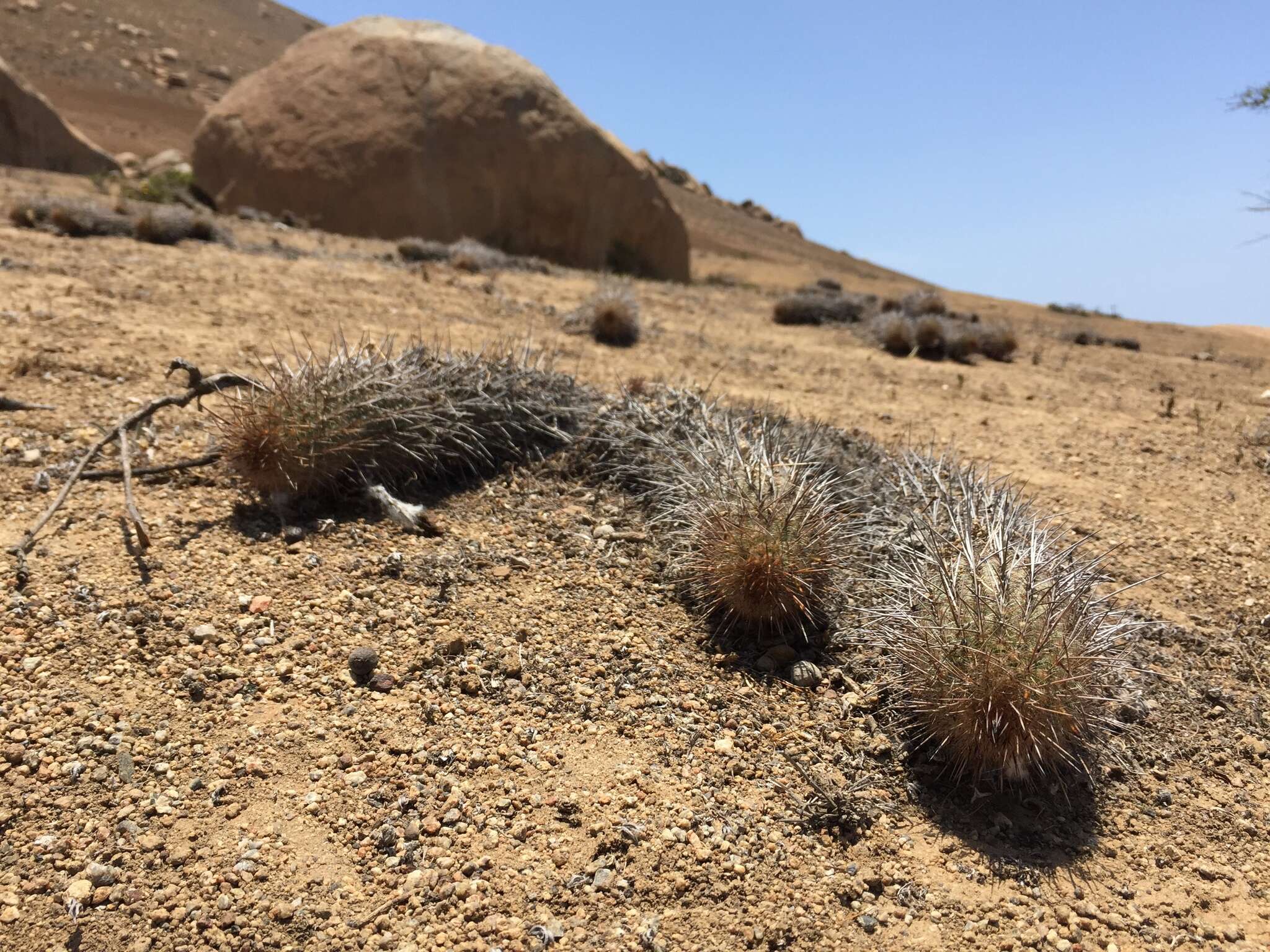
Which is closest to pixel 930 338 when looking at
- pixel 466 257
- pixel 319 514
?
pixel 466 257

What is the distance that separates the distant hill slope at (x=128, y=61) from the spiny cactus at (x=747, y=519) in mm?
28966

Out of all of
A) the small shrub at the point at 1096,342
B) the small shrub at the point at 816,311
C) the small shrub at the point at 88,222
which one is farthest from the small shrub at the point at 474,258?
the small shrub at the point at 1096,342

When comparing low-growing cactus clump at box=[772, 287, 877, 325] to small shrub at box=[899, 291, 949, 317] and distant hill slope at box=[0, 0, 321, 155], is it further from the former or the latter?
distant hill slope at box=[0, 0, 321, 155]

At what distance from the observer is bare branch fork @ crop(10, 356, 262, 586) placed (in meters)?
3.17

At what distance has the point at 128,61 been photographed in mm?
36250

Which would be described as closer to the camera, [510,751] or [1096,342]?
[510,751]

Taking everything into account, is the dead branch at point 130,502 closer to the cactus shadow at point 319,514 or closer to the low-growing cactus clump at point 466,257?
the cactus shadow at point 319,514

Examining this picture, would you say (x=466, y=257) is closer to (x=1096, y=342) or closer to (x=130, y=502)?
(x=130, y=502)

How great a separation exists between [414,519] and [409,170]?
1067 cm

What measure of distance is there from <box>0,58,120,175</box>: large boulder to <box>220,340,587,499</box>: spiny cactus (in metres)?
16.5

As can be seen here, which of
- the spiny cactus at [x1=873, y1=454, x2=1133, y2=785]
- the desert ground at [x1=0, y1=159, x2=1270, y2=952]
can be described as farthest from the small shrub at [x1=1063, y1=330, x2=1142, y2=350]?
the spiny cactus at [x1=873, y1=454, x2=1133, y2=785]

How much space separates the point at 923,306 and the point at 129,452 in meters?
9.34

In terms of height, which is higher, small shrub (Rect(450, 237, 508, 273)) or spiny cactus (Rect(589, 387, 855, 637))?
small shrub (Rect(450, 237, 508, 273))

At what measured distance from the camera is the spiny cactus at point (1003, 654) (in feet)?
8.46
